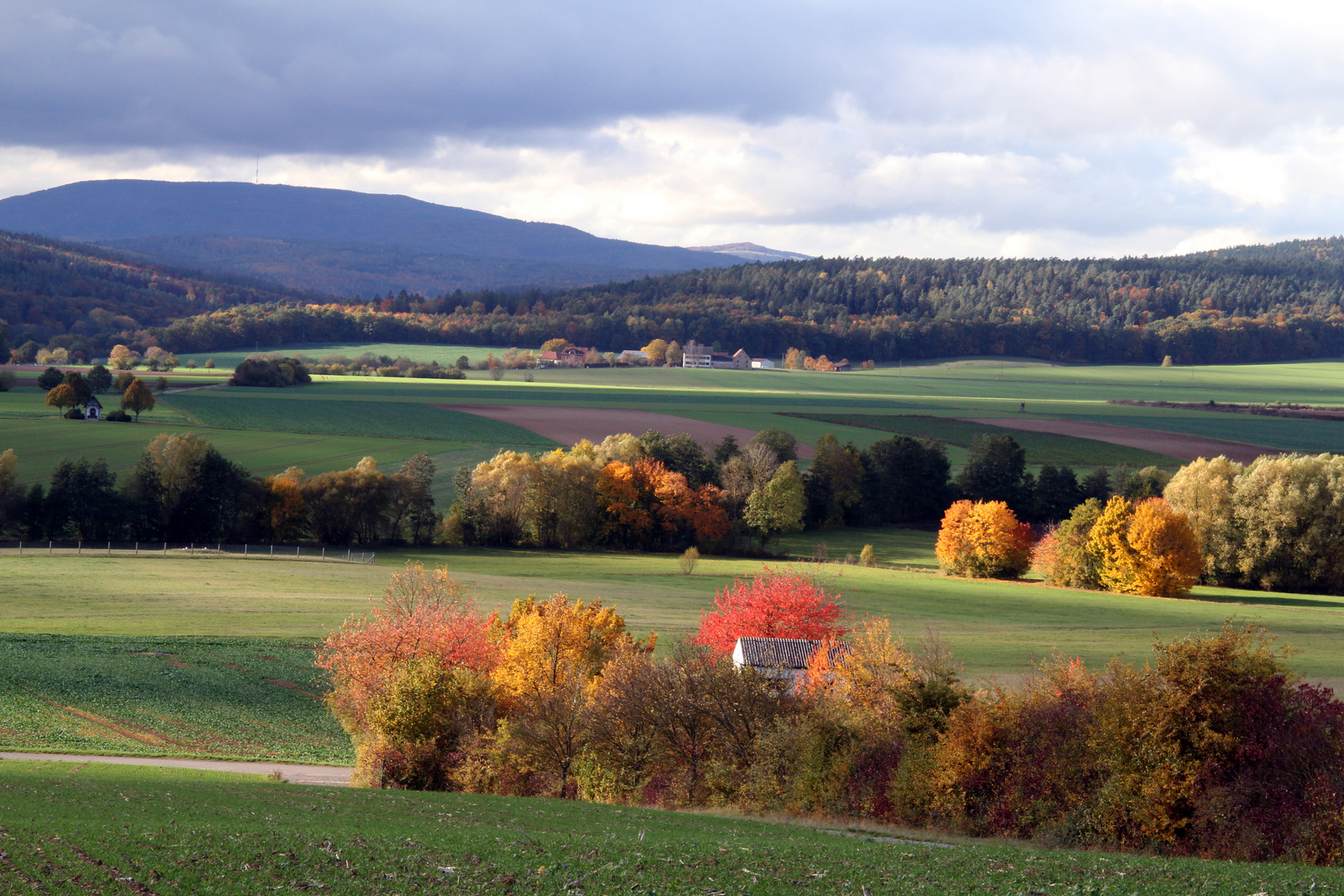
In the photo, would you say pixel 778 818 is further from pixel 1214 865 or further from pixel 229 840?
pixel 229 840

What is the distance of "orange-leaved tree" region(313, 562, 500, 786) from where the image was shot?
32312mm

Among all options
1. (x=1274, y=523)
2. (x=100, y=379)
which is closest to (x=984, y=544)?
(x=1274, y=523)

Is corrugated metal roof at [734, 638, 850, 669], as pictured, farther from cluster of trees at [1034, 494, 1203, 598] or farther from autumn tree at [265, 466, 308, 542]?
autumn tree at [265, 466, 308, 542]

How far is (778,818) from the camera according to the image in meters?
27.8

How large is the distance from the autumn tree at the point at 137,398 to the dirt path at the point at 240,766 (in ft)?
233

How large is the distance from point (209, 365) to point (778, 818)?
5278 inches

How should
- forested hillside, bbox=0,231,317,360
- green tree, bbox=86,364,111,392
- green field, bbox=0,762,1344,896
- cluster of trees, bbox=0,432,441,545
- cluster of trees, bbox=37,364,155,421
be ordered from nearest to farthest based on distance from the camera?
green field, bbox=0,762,1344,896
cluster of trees, bbox=0,432,441,545
cluster of trees, bbox=37,364,155,421
green tree, bbox=86,364,111,392
forested hillside, bbox=0,231,317,360

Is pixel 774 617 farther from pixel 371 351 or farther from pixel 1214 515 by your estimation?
pixel 371 351

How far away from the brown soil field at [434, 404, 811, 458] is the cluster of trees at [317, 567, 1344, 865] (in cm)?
5611

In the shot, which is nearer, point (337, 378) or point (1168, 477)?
point (1168, 477)

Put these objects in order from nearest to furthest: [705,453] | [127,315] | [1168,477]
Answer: [1168,477]
[705,453]
[127,315]

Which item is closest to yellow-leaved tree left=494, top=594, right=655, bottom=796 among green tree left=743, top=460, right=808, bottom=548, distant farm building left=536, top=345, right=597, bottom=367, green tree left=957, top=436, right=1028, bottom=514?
green tree left=743, top=460, right=808, bottom=548

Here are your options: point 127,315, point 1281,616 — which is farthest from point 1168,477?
point 127,315

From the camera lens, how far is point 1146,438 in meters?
96.6
